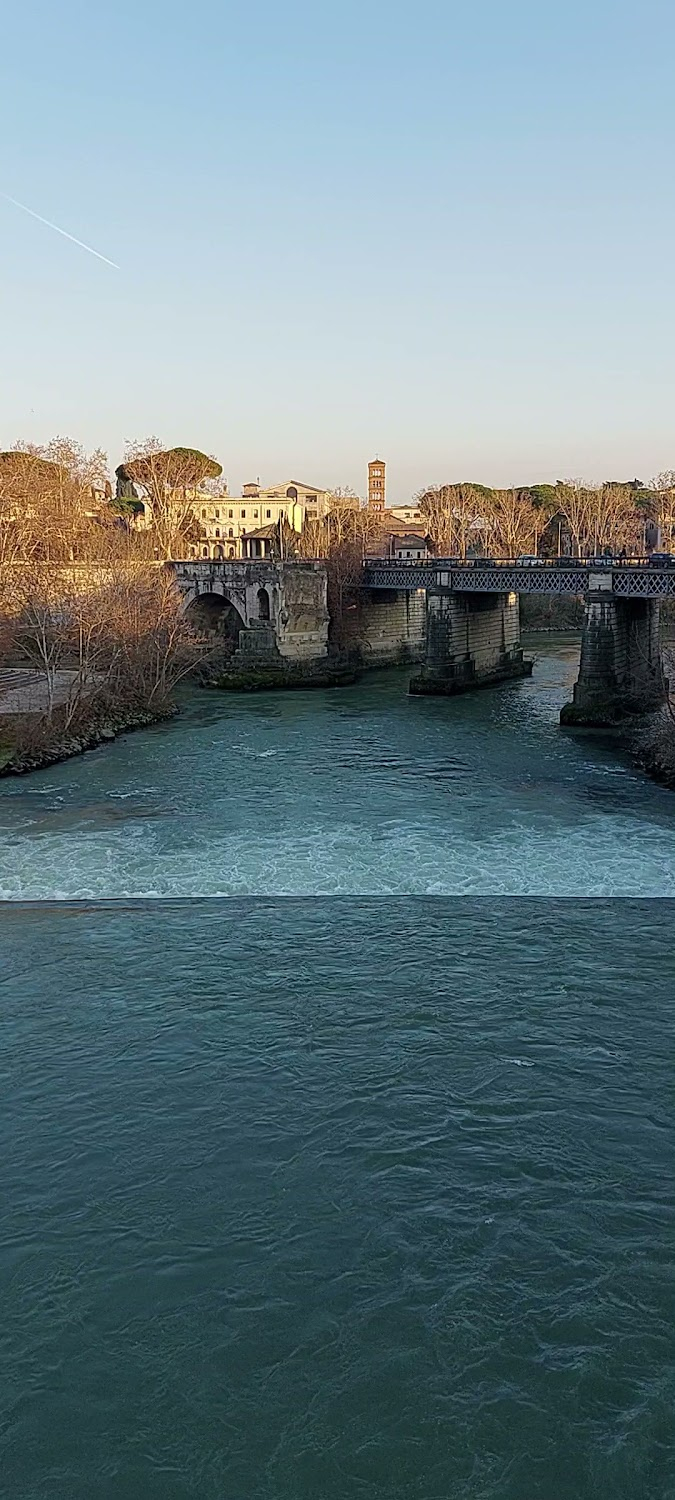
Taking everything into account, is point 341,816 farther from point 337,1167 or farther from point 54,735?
point 337,1167

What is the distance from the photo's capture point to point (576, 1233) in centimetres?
1052

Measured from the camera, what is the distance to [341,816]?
83.8ft

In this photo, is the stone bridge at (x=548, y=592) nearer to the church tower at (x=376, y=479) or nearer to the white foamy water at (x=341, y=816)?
the white foamy water at (x=341, y=816)

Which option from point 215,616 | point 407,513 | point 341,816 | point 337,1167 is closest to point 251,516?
point 407,513

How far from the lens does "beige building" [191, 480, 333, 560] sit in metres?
98.7

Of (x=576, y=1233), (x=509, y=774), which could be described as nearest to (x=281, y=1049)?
(x=576, y=1233)

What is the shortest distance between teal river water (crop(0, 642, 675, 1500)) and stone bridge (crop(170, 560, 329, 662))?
3157 cm

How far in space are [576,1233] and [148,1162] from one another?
4506 mm

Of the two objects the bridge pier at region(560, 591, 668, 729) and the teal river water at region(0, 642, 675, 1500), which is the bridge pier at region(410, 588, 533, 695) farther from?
the teal river water at region(0, 642, 675, 1500)

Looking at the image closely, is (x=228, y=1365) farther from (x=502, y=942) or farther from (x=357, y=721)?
(x=357, y=721)

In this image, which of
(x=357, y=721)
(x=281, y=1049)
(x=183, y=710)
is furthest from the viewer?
A: (x=183, y=710)

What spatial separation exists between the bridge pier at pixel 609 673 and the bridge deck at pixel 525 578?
0.67 metres

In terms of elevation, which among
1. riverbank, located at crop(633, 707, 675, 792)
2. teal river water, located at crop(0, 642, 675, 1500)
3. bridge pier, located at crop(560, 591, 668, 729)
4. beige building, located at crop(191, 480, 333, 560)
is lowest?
teal river water, located at crop(0, 642, 675, 1500)

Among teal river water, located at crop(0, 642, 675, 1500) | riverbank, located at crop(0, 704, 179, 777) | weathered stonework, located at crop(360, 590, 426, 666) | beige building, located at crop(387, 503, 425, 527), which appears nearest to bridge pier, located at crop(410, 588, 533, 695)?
weathered stonework, located at crop(360, 590, 426, 666)
